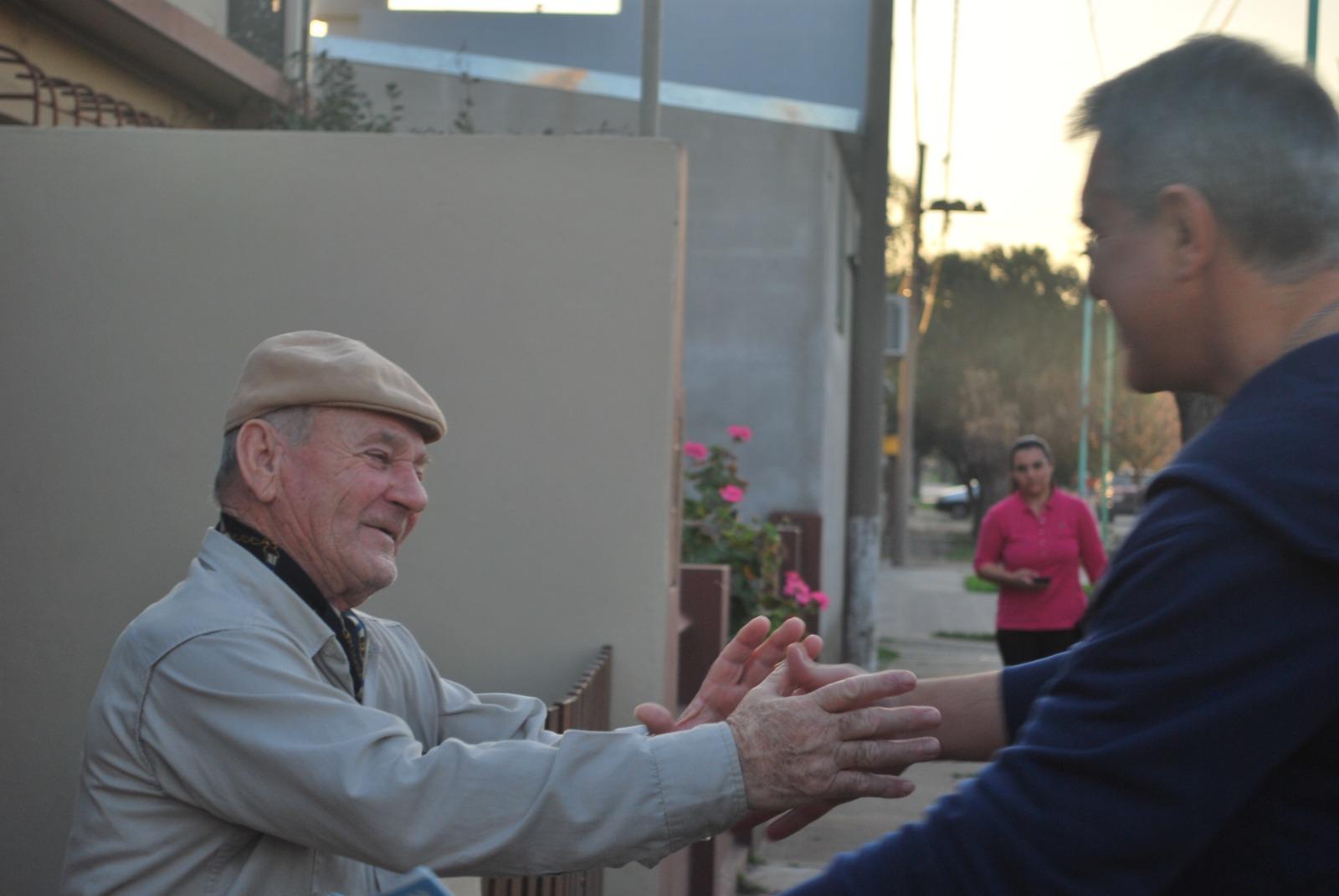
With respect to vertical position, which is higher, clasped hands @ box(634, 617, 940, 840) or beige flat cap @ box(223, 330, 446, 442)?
beige flat cap @ box(223, 330, 446, 442)

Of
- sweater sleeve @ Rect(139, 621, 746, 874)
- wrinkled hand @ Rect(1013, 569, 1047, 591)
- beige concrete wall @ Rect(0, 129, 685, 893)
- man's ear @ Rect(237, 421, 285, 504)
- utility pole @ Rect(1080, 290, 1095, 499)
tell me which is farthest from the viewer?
utility pole @ Rect(1080, 290, 1095, 499)

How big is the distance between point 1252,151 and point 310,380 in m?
1.64

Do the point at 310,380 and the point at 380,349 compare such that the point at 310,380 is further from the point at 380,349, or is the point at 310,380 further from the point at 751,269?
the point at 751,269

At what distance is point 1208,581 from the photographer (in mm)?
1367

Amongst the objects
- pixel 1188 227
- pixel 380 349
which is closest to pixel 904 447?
pixel 380 349

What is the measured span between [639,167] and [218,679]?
2.56m

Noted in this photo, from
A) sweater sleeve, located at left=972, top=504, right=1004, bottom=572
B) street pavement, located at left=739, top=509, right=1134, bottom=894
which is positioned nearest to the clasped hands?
street pavement, located at left=739, top=509, right=1134, bottom=894

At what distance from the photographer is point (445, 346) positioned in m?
4.36

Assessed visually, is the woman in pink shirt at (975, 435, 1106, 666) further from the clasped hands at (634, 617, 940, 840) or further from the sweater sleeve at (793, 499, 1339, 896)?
the sweater sleeve at (793, 499, 1339, 896)

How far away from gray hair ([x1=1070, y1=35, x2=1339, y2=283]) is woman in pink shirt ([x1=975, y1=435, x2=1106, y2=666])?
6360mm

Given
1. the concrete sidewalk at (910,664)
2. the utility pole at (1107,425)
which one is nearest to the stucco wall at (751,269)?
the concrete sidewalk at (910,664)

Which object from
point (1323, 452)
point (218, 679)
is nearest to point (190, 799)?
point (218, 679)

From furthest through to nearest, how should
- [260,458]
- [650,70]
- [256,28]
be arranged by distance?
[256,28] < [650,70] < [260,458]

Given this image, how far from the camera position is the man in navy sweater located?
4.47 feet
